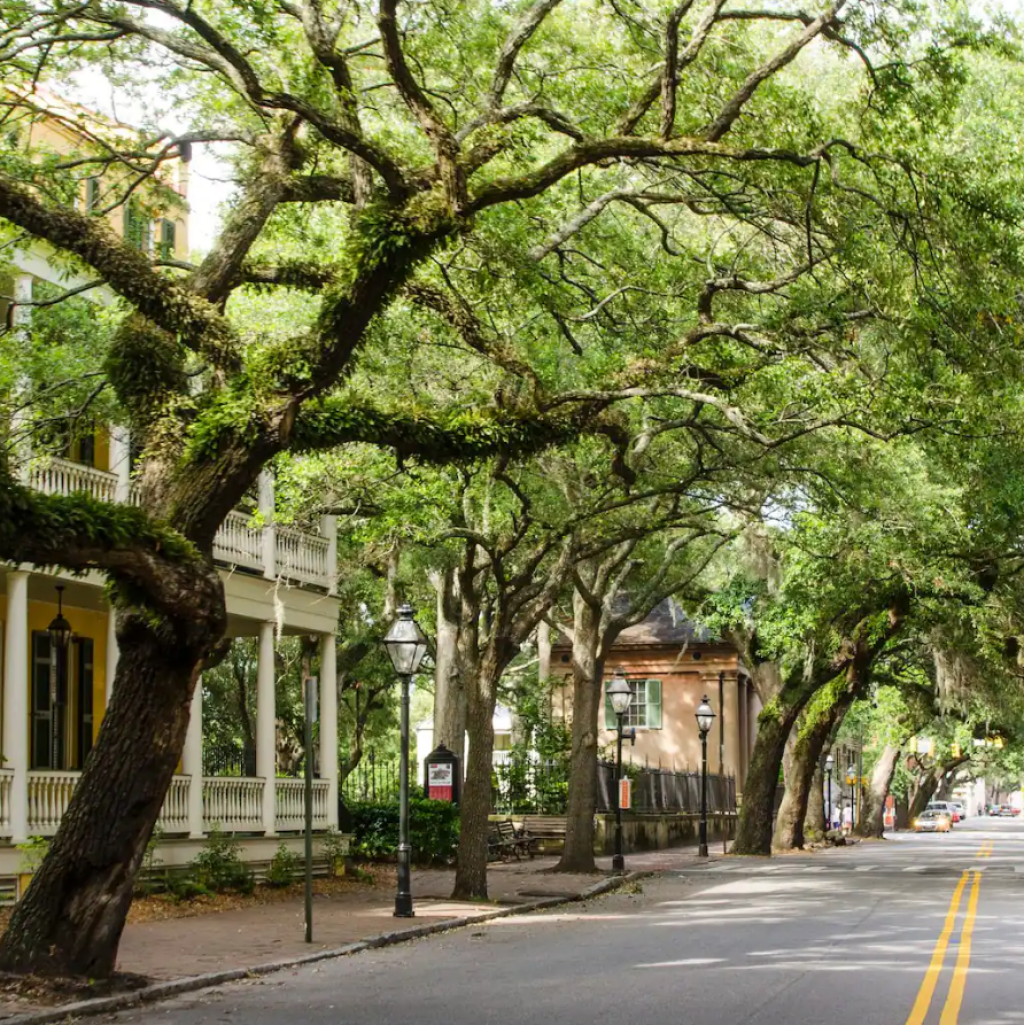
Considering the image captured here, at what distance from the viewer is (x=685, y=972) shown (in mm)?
13445

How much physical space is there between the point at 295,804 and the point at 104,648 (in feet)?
13.5

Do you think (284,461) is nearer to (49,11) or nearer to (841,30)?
(49,11)

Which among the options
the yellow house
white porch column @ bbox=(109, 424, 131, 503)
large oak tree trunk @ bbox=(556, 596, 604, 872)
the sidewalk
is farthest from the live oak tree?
large oak tree trunk @ bbox=(556, 596, 604, 872)

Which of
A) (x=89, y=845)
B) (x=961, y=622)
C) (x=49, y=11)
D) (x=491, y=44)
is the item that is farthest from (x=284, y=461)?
(x=961, y=622)

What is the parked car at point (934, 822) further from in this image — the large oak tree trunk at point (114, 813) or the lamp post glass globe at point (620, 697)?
the large oak tree trunk at point (114, 813)

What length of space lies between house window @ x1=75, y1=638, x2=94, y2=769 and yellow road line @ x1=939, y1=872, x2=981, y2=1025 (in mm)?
13644

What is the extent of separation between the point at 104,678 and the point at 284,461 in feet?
22.5

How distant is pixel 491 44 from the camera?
17.1 m

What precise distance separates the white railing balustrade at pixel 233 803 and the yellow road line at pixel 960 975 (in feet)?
35.9

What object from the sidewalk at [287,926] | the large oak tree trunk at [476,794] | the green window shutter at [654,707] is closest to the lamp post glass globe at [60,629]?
the sidewalk at [287,926]

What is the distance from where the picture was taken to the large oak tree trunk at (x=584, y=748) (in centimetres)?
2905

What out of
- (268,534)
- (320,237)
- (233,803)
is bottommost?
(233,803)

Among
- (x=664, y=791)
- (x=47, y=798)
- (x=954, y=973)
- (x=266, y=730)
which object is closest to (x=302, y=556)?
(x=266, y=730)

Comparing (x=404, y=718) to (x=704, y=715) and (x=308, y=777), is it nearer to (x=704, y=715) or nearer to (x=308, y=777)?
(x=308, y=777)
